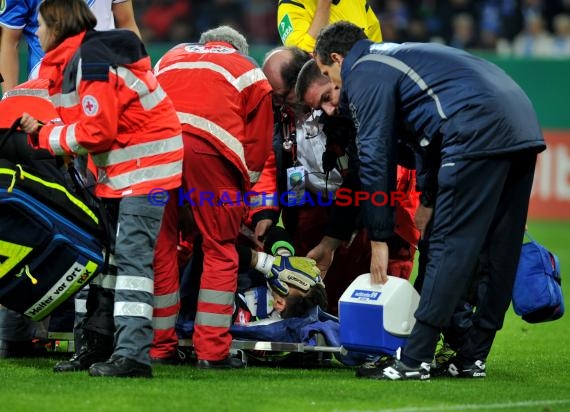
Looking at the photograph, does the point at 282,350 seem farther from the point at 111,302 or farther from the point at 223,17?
the point at 223,17

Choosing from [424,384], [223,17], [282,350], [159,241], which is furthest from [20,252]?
[223,17]

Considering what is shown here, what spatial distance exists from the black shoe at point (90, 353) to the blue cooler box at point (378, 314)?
1311mm

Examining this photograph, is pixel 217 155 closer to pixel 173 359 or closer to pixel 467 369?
pixel 173 359

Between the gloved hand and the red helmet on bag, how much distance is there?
1.53m

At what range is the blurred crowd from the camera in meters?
19.0

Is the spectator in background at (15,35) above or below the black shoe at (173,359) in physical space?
above

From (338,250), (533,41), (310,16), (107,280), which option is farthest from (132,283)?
(533,41)

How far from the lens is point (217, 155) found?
6.73 metres

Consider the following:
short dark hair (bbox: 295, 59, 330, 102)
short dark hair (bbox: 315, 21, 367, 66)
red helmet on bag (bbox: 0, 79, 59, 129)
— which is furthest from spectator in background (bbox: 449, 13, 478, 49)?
red helmet on bag (bbox: 0, 79, 59, 129)

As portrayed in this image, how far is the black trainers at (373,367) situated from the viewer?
6.40m

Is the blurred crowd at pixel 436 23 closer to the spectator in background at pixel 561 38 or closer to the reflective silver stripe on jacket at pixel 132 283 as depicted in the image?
the spectator in background at pixel 561 38

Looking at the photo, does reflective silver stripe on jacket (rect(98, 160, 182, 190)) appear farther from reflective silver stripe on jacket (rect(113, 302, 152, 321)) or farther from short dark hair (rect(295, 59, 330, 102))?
short dark hair (rect(295, 59, 330, 102))

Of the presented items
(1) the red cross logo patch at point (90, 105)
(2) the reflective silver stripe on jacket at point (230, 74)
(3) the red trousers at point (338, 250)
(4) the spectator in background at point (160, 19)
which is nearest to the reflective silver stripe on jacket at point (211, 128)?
(2) the reflective silver stripe on jacket at point (230, 74)

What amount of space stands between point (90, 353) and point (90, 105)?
138 centimetres
